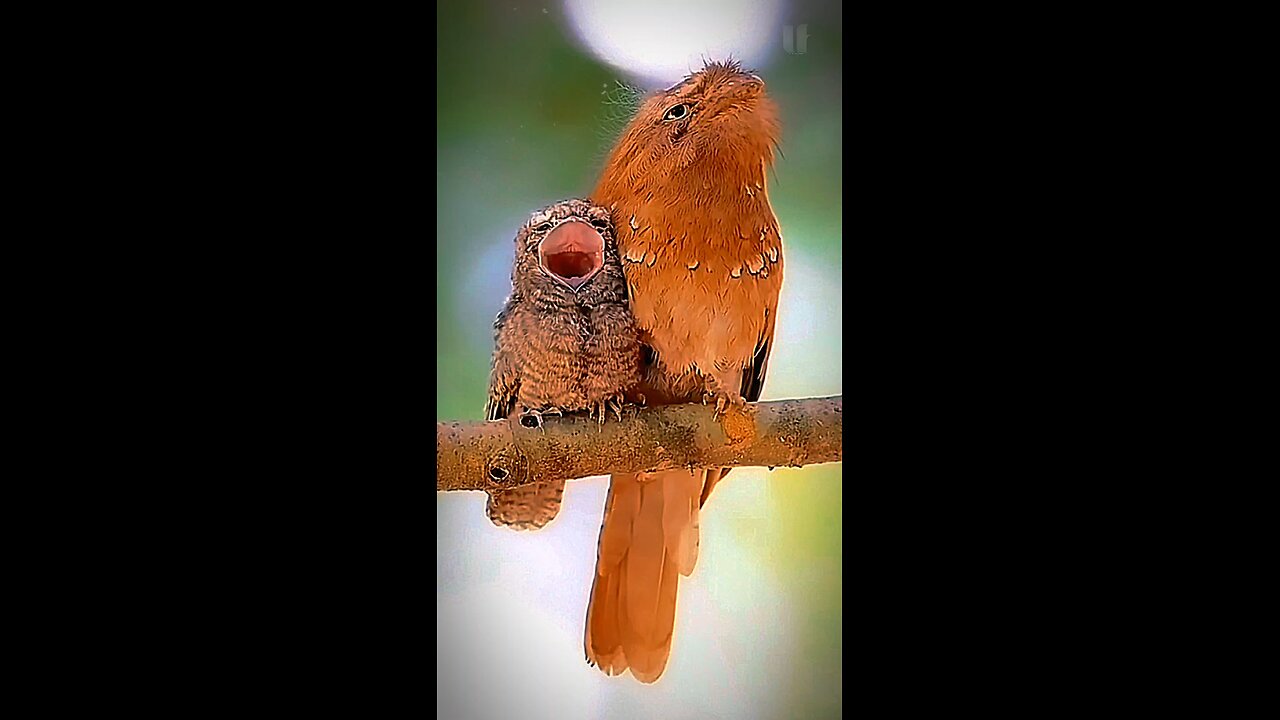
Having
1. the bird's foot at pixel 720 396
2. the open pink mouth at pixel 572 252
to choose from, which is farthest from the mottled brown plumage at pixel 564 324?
the bird's foot at pixel 720 396

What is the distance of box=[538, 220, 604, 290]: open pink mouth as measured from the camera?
1.77m

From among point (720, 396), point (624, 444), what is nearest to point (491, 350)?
point (624, 444)

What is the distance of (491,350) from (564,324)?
11 cm

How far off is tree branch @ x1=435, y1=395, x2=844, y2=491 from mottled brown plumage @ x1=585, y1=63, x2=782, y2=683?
0.08 ft

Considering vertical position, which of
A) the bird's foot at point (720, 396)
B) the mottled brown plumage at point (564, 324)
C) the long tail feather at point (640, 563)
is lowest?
the long tail feather at point (640, 563)

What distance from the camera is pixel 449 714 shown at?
1.82m

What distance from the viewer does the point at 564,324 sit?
1.76 m

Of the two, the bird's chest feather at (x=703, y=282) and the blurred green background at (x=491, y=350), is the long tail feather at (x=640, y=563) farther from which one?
the bird's chest feather at (x=703, y=282)

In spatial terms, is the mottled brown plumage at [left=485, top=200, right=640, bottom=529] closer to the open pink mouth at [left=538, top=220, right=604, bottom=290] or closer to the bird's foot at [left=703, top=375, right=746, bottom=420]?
the open pink mouth at [left=538, top=220, right=604, bottom=290]

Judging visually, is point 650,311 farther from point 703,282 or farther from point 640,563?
point 640,563

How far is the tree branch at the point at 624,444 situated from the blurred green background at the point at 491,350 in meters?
0.02

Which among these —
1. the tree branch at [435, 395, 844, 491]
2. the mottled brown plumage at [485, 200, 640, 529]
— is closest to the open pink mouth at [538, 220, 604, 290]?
the mottled brown plumage at [485, 200, 640, 529]

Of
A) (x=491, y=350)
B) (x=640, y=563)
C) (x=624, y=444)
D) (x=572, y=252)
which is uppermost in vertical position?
(x=572, y=252)

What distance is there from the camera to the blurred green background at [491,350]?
1.76m
